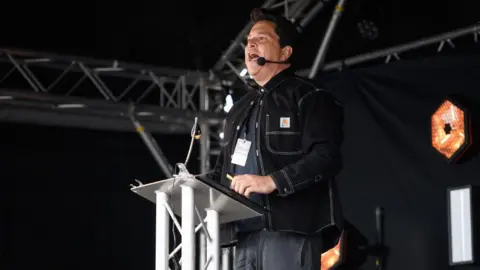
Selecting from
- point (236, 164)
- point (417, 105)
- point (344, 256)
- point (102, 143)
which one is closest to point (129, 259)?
point (102, 143)

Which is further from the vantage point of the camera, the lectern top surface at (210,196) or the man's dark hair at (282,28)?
the man's dark hair at (282,28)

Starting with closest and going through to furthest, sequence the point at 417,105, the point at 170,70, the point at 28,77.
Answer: the point at 417,105 → the point at 28,77 → the point at 170,70

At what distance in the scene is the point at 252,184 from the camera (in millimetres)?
2547

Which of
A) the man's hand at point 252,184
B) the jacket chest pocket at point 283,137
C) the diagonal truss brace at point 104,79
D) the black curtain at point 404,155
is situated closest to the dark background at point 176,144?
the black curtain at point 404,155

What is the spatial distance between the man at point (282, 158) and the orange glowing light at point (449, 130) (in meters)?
2.10

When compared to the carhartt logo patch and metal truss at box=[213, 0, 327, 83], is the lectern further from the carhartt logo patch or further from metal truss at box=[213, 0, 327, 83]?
metal truss at box=[213, 0, 327, 83]

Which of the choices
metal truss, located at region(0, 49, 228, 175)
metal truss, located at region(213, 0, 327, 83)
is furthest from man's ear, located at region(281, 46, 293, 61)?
metal truss, located at region(0, 49, 228, 175)

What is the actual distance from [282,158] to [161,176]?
3806 millimetres

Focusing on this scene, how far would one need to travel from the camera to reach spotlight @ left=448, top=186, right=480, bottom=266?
15.1 feet

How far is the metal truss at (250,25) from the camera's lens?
5.68m

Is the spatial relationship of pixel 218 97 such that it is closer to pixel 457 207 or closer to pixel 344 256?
pixel 344 256

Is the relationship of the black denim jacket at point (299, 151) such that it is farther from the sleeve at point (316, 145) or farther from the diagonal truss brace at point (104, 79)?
the diagonal truss brace at point (104, 79)

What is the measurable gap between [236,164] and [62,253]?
3.68 m

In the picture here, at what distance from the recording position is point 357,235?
17.4ft
